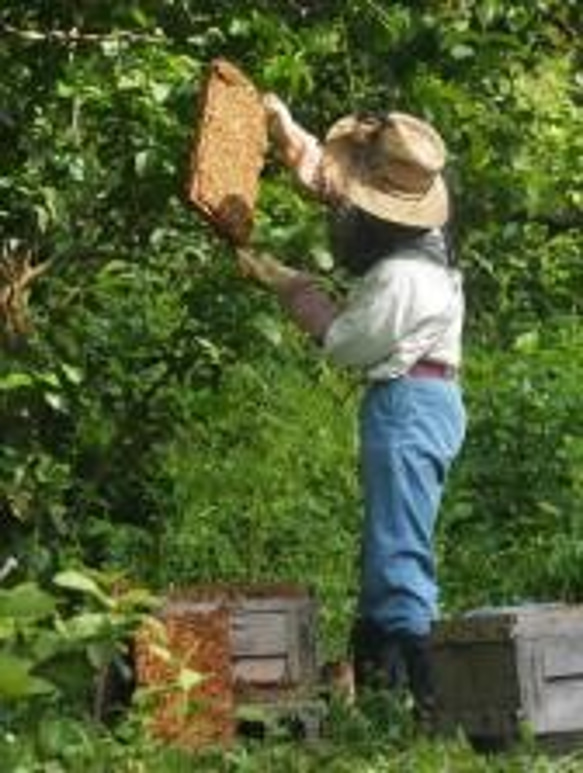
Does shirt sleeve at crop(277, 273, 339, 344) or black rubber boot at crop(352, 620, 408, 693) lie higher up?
shirt sleeve at crop(277, 273, 339, 344)

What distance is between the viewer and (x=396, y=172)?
6.07 m

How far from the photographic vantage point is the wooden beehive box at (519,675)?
5484 mm

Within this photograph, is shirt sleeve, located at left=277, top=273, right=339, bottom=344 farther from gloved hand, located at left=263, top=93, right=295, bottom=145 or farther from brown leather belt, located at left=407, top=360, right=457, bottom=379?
gloved hand, located at left=263, top=93, right=295, bottom=145

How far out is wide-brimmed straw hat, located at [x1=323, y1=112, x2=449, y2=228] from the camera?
602 centimetres

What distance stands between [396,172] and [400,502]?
3.07ft

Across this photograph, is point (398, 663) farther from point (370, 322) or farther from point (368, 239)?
point (368, 239)

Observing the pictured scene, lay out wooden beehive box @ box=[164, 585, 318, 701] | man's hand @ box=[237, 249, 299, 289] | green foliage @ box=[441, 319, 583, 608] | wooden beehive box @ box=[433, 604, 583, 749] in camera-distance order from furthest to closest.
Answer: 1. green foliage @ box=[441, 319, 583, 608]
2. wooden beehive box @ box=[164, 585, 318, 701]
3. man's hand @ box=[237, 249, 299, 289]
4. wooden beehive box @ box=[433, 604, 583, 749]

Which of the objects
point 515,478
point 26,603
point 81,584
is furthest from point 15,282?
point 515,478

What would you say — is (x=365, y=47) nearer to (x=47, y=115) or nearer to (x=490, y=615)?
(x=47, y=115)

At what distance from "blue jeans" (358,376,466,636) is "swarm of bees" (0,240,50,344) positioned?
1.05 m

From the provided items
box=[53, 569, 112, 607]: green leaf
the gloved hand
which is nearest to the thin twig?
the gloved hand

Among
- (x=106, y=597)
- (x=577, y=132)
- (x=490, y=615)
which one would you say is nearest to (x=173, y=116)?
(x=490, y=615)

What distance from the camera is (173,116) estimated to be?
6.06 metres

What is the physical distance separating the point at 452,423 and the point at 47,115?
4.79 feet
